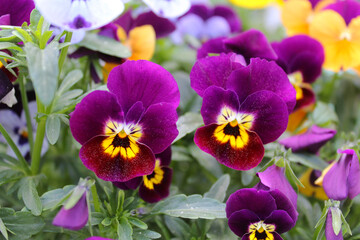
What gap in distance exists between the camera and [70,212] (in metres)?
0.60

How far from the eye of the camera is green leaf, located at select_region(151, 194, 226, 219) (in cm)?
73

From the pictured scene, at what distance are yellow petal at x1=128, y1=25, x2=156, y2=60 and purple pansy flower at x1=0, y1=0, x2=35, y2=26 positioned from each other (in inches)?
Result: 9.7

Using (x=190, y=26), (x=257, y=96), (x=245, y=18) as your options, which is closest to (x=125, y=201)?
(x=257, y=96)

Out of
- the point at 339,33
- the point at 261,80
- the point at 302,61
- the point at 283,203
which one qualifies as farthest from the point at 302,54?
the point at 283,203

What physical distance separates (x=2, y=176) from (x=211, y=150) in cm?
35

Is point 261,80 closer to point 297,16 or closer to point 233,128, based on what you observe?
point 233,128

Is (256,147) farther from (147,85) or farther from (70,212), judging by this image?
(70,212)

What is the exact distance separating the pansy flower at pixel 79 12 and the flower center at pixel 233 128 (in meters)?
0.23

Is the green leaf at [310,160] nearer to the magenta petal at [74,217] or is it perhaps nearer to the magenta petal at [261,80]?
A: the magenta petal at [261,80]

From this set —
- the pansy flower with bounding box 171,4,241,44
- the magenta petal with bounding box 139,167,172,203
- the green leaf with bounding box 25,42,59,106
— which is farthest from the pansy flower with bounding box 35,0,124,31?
the pansy flower with bounding box 171,4,241,44

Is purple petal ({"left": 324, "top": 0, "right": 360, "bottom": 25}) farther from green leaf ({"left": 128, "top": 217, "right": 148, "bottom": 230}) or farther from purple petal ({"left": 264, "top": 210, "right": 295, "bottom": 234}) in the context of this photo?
green leaf ({"left": 128, "top": 217, "right": 148, "bottom": 230})

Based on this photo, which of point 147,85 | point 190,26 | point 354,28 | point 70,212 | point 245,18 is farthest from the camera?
point 245,18

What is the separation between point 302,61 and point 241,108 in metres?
0.32

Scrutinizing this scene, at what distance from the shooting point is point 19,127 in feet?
3.09
